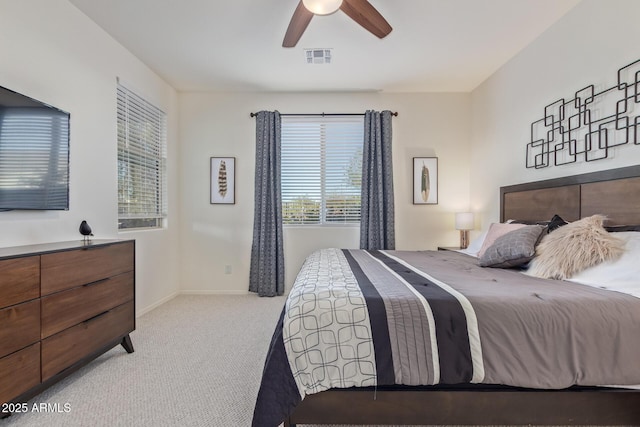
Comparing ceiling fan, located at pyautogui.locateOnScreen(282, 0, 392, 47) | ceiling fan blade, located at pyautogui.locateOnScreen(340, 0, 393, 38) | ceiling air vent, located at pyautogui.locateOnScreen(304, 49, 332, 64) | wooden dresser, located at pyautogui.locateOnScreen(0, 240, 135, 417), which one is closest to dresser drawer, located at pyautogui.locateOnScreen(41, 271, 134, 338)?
wooden dresser, located at pyautogui.locateOnScreen(0, 240, 135, 417)

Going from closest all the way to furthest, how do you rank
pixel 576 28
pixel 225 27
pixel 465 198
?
pixel 576 28 < pixel 225 27 < pixel 465 198

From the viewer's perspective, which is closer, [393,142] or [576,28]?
[576,28]

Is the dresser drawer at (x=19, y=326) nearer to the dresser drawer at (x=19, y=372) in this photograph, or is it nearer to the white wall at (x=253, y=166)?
the dresser drawer at (x=19, y=372)

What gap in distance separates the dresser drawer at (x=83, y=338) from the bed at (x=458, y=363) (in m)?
1.26

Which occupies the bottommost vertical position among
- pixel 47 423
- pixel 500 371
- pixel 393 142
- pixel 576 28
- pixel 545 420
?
pixel 47 423

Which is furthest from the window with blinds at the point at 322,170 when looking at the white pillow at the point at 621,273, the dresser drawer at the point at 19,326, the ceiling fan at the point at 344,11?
the dresser drawer at the point at 19,326

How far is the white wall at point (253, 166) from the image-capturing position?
3.96 metres

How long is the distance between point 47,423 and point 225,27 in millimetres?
2917

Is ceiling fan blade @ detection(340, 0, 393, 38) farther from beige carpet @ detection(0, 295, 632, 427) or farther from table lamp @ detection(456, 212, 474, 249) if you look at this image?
beige carpet @ detection(0, 295, 632, 427)

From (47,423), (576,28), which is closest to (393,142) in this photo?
(576,28)

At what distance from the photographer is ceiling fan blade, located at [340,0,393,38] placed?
1890mm

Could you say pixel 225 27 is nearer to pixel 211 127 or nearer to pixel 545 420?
pixel 211 127

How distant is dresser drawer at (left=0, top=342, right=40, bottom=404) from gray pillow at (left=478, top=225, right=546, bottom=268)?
275 centimetres

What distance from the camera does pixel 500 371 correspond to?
1.24 metres
